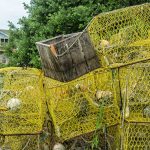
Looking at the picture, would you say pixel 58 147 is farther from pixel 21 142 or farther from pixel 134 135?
pixel 134 135

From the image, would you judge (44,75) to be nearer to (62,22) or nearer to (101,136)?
(101,136)

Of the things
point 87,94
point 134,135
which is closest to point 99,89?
point 87,94

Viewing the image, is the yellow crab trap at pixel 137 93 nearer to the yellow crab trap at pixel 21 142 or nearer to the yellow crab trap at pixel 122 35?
the yellow crab trap at pixel 122 35

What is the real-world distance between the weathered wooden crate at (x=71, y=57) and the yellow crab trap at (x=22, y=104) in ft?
0.90

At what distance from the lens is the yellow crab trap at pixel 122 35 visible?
15.2 feet

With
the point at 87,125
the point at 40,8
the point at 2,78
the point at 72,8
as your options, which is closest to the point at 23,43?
the point at 40,8

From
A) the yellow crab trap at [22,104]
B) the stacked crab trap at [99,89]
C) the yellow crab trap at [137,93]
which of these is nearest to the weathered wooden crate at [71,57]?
the stacked crab trap at [99,89]

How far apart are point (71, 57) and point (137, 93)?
2.04ft

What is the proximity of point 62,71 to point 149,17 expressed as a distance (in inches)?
46.9

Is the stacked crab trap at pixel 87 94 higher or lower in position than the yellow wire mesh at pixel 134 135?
higher

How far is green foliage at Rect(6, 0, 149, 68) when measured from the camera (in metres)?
8.27

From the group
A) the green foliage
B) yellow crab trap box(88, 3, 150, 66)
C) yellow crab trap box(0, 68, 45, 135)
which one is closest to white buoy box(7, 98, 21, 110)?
yellow crab trap box(0, 68, 45, 135)

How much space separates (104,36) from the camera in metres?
5.02

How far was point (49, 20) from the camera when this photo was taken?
882cm
